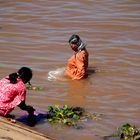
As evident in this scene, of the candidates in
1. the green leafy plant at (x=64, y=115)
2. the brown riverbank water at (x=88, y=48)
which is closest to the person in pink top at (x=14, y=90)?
the brown riverbank water at (x=88, y=48)

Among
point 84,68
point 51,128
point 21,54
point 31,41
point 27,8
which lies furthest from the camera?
point 27,8

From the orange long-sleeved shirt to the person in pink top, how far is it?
114 inches

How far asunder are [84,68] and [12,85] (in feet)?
10.3

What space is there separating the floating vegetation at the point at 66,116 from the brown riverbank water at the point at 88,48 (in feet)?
0.45

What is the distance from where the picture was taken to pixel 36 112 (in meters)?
7.44

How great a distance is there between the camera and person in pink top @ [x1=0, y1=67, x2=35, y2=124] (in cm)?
658

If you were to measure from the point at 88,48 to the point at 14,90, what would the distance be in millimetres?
4844

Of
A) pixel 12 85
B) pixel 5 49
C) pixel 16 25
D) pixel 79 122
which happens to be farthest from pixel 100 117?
pixel 16 25

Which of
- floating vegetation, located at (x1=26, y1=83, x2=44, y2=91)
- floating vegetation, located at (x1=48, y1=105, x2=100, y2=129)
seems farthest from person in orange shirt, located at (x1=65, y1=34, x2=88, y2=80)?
floating vegetation, located at (x1=48, y1=105, x2=100, y2=129)

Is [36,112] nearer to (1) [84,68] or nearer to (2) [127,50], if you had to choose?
(1) [84,68]

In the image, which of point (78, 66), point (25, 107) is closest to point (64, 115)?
point (25, 107)

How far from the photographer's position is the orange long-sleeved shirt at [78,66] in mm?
9406

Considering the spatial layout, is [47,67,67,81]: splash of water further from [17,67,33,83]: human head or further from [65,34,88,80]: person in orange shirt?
[17,67,33,83]: human head

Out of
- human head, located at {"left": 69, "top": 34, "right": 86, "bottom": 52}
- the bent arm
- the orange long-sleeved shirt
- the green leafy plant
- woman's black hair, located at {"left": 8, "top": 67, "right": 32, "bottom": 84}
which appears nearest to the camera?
woman's black hair, located at {"left": 8, "top": 67, "right": 32, "bottom": 84}
